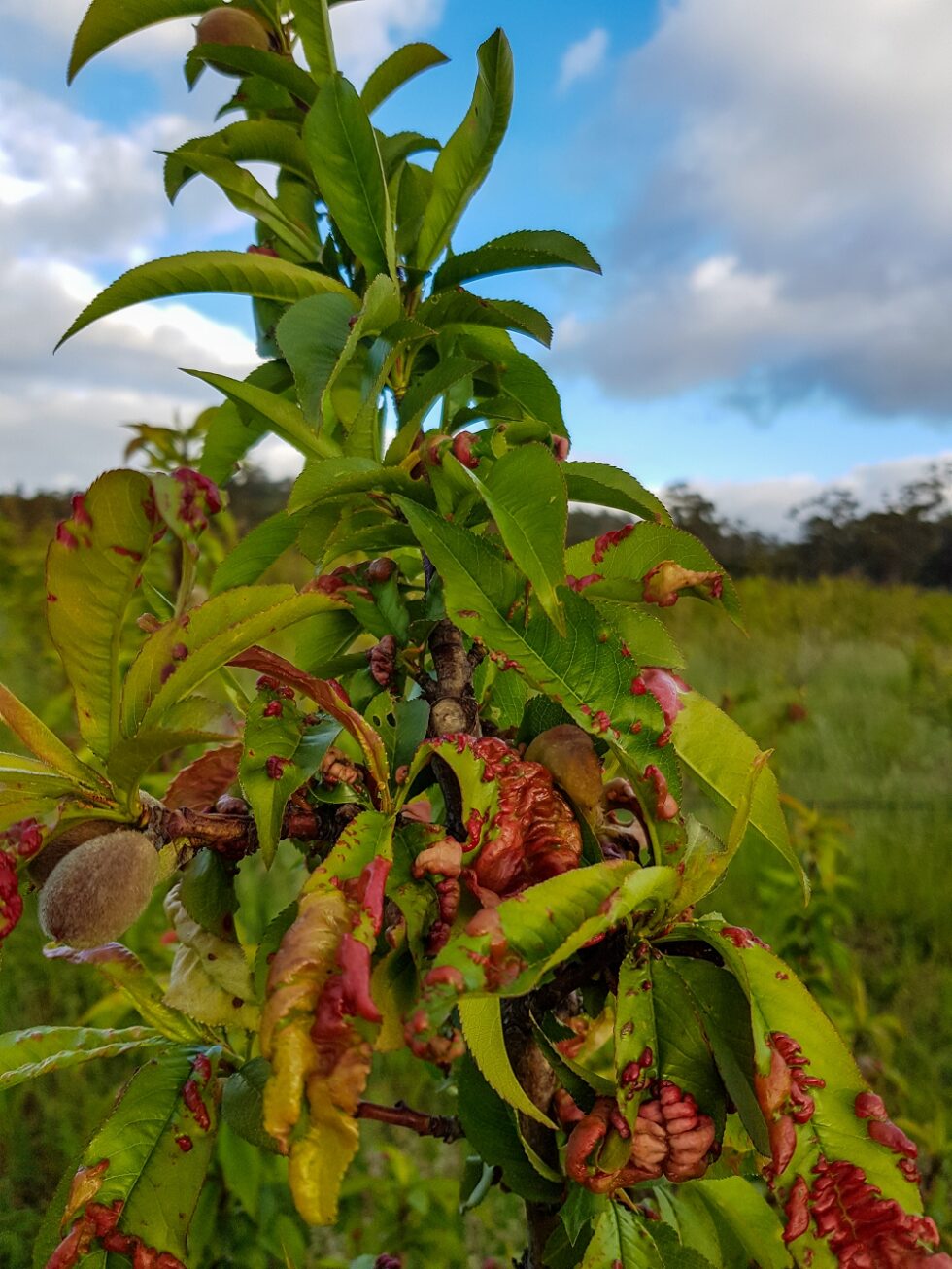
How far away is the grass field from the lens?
1.61 metres

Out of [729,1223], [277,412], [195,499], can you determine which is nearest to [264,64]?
[277,412]

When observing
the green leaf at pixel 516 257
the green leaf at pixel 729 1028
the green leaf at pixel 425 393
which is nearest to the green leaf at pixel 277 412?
the green leaf at pixel 425 393

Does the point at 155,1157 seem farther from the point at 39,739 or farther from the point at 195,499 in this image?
the point at 195,499

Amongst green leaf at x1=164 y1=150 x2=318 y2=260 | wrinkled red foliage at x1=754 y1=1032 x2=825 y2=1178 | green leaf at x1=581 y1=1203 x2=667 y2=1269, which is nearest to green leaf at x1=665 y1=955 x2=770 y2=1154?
wrinkled red foliage at x1=754 y1=1032 x2=825 y2=1178

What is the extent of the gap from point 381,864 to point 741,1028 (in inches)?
7.2

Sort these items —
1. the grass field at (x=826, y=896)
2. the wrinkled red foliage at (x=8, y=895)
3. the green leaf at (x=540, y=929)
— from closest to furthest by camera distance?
the green leaf at (x=540, y=929)
the wrinkled red foliage at (x=8, y=895)
the grass field at (x=826, y=896)

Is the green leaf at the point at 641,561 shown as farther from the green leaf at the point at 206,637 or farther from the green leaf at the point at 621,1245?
the green leaf at the point at 621,1245

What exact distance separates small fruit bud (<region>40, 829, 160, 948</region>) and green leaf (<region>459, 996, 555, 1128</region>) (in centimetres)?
17

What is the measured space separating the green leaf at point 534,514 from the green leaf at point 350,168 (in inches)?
9.0

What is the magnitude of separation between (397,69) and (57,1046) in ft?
2.41

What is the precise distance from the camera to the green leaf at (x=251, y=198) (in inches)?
26.1

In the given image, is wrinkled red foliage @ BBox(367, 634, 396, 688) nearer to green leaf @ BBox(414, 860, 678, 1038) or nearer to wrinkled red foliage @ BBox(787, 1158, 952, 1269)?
green leaf @ BBox(414, 860, 678, 1038)

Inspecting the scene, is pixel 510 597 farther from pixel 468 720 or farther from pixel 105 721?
pixel 105 721

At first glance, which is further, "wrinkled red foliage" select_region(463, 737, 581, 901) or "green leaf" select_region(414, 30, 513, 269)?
"green leaf" select_region(414, 30, 513, 269)
